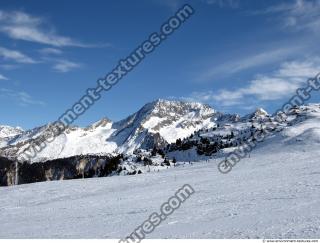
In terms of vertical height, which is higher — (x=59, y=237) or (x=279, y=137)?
(x=279, y=137)

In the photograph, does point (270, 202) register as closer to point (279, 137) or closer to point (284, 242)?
point (284, 242)

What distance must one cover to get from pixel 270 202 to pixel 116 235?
9.18m

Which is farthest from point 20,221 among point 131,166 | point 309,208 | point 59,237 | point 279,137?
point 131,166

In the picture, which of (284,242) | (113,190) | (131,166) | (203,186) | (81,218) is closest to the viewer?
(284,242)

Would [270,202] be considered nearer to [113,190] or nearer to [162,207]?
[162,207]

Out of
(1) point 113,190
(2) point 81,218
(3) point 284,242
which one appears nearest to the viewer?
(3) point 284,242

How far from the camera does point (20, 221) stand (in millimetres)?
27312

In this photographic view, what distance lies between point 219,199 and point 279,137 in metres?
120

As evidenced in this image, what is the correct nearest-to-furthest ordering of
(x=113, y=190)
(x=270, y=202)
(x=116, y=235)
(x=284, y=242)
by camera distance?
(x=284, y=242) → (x=116, y=235) → (x=270, y=202) → (x=113, y=190)

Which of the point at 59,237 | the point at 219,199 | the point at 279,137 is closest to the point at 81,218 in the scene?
the point at 59,237

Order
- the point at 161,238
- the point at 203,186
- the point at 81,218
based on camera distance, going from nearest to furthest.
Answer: the point at 161,238 → the point at 81,218 → the point at 203,186

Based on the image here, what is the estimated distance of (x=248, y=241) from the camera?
15086 mm

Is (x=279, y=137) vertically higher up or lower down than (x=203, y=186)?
higher up

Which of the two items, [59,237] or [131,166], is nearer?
[59,237]
